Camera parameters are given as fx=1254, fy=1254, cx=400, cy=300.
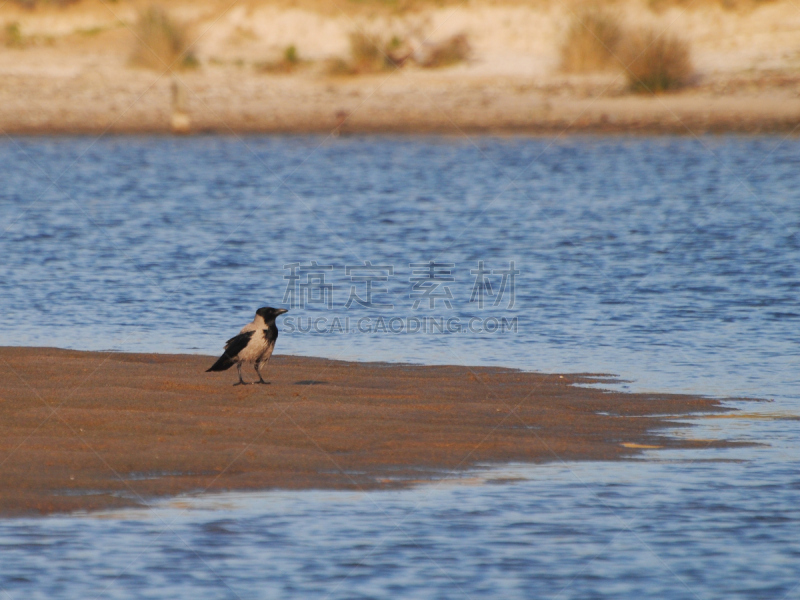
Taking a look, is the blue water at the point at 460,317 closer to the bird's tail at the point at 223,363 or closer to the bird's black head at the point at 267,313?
the bird's black head at the point at 267,313

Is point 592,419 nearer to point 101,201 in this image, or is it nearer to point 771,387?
point 771,387

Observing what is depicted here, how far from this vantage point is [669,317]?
12773 millimetres

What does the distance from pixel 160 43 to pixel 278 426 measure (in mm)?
35705

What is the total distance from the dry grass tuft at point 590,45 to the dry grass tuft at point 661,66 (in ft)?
3.66

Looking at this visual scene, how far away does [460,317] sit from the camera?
42.5ft

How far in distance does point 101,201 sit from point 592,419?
17.3 meters

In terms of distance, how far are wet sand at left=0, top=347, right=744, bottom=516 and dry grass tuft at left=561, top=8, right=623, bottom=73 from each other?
27.9 meters

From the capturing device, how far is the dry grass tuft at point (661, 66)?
34.6 metres

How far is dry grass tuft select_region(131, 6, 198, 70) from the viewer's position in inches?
1554

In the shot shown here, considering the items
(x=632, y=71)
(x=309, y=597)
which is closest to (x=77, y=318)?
(x=309, y=597)
